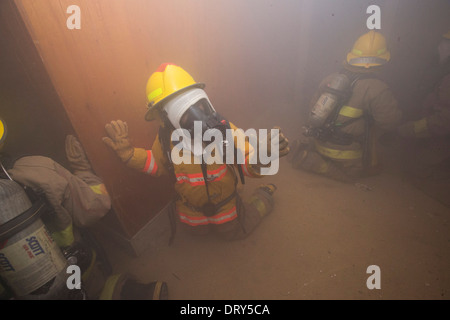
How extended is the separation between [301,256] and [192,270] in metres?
1.15

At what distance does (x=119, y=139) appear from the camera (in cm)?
179

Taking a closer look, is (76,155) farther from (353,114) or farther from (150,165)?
(353,114)

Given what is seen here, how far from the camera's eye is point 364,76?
2.83 m

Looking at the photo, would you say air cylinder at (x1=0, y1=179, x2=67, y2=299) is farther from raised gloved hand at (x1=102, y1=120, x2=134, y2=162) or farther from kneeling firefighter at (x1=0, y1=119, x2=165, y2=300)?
raised gloved hand at (x1=102, y1=120, x2=134, y2=162)

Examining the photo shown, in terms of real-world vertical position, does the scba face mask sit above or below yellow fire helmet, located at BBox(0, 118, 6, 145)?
below

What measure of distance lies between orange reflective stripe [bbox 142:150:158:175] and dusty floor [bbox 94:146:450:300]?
1.03 m

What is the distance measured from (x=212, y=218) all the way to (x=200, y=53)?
6.34 feet

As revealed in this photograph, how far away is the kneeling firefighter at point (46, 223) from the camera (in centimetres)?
119

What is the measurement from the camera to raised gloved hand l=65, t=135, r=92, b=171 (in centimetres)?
165

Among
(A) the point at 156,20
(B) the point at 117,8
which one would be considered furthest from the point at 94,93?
(A) the point at 156,20

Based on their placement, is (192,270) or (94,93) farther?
(192,270)

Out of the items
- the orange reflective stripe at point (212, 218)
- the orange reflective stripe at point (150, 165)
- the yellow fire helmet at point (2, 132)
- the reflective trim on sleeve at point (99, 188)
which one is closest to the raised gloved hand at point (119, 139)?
the orange reflective stripe at point (150, 165)

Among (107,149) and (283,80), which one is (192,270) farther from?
(283,80)

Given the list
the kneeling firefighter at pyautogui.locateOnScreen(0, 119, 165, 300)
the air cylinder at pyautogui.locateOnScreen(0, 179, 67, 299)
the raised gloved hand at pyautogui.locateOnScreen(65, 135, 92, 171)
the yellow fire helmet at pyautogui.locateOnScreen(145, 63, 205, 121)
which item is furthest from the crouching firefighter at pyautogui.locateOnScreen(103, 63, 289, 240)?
the air cylinder at pyautogui.locateOnScreen(0, 179, 67, 299)
